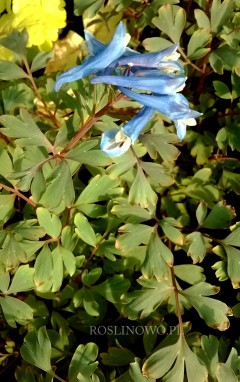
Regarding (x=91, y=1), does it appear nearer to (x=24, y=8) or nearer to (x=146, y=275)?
(x=24, y=8)

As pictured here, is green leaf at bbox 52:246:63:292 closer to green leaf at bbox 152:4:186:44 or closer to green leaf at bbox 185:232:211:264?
green leaf at bbox 185:232:211:264

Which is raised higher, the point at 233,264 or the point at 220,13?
the point at 220,13

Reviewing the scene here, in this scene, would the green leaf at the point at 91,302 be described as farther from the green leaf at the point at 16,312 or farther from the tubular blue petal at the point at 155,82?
the tubular blue petal at the point at 155,82

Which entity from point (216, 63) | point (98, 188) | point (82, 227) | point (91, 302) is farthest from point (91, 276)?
point (216, 63)

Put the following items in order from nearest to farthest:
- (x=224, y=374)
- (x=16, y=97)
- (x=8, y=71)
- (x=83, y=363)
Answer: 1. (x=224, y=374)
2. (x=83, y=363)
3. (x=8, y=71)
4. (x=16, y=97)

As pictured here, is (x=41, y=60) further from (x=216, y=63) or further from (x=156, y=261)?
(x=156, y=261)

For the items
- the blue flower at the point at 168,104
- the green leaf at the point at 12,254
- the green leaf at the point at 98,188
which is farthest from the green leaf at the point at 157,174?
the green leaf at the point at 12,254

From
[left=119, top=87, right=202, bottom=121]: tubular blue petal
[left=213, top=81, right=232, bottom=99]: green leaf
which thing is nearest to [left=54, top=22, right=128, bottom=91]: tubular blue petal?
[left=119, top=87, right=202, bottom=121]: tubular blue petal
